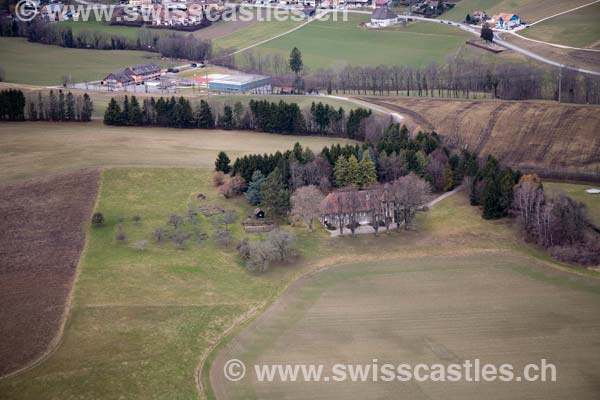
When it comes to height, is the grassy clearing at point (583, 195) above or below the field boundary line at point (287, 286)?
above

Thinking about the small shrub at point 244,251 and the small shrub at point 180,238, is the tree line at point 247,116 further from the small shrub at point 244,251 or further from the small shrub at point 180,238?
the small shrub at point 244,251

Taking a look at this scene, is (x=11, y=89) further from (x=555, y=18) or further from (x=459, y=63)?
(x=555, y=18)

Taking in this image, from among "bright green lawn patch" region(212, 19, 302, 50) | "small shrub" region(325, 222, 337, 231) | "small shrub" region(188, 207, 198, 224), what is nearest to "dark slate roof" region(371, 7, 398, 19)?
"bright green lawn patch" region(212, 19, 302, 50)

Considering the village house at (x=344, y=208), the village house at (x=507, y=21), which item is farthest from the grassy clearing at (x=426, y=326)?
the village house at (x=507, y=21)

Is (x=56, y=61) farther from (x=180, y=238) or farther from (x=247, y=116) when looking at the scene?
(x=180, y=238)

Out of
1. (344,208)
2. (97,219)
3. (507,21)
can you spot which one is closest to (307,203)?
(344,208)

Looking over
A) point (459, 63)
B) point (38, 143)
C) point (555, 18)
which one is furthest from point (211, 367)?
point (555, 18)

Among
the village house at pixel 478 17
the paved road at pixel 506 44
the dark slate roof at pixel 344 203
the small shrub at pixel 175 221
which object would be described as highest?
the village house at pixel 478 17
